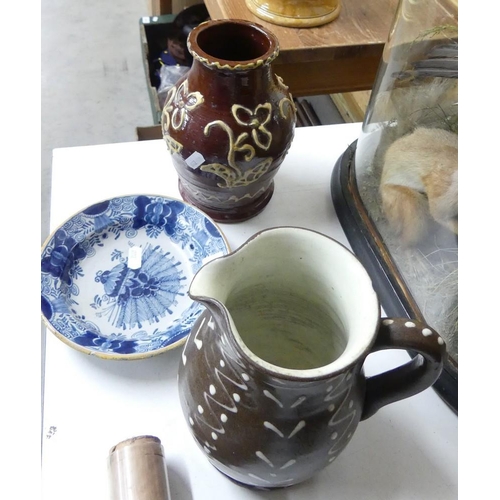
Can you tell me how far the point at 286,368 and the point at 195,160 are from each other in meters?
0.20

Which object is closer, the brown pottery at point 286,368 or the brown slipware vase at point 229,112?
the brown pottery at point 286,368

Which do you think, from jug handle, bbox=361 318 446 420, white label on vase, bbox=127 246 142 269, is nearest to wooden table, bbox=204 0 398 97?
white label on vase, bbox=127 246 142 269

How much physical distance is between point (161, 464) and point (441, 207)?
0.88 feet

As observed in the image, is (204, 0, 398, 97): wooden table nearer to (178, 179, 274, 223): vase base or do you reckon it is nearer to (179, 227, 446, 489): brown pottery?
(178, 179, 274, 223): vase base

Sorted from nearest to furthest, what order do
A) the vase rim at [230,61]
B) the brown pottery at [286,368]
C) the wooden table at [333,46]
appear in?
the brown pottery at [286,368], the vase rim at [230,61], the wooden table at [333,46]

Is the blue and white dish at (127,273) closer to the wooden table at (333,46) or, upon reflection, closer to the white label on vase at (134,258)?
the white label on vase at (134,258)

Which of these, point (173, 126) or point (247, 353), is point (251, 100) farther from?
point (247, 353)

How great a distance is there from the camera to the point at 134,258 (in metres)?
0.48

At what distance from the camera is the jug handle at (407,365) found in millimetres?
273

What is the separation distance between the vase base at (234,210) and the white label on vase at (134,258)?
7cm

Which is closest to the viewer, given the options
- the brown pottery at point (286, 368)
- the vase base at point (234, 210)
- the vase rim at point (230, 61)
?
the brown pottery at point (286, 368)

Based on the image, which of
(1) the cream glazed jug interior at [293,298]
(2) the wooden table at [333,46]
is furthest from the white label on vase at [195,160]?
(2) the wooden table at [333,46]

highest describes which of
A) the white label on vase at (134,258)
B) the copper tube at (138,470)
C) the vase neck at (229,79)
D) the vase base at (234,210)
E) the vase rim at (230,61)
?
the vase rim at (230,61)

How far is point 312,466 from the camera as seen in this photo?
30 cm
